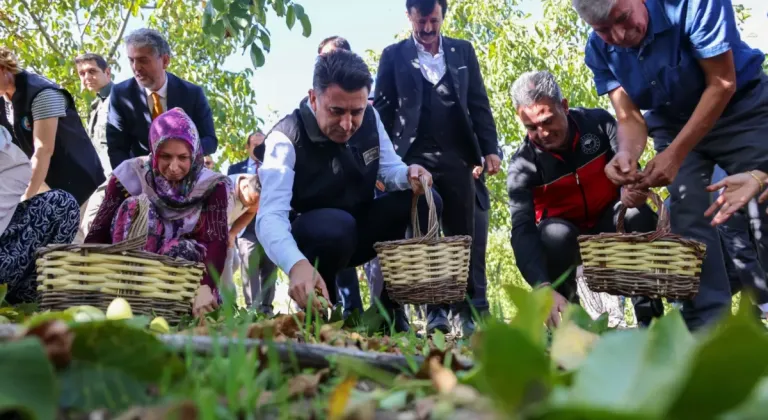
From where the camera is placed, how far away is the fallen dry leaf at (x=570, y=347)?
1035 millimetres

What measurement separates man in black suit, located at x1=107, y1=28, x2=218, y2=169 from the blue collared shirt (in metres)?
2.46

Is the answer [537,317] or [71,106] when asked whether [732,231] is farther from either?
[537,317]

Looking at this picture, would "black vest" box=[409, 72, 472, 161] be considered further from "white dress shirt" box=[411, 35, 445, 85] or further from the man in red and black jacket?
the man in red and black jacket

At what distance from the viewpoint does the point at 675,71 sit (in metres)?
3.01

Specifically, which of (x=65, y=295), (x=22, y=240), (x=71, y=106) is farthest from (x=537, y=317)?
(x=71, y=106)

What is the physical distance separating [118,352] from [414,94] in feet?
11.9

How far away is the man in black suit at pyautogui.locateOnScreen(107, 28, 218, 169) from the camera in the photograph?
4559mm

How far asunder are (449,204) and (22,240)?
2.01 meters

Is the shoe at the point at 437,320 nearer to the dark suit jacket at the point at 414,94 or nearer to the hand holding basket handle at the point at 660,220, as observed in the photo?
the hand holding basket handle at the point at 660,220

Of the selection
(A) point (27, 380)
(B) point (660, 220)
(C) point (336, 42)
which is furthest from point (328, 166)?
(A) point (27, 380)

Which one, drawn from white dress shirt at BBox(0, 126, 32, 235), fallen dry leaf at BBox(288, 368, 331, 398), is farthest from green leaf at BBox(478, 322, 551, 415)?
white dress shirt at BBox(0, 126, 32, 235)

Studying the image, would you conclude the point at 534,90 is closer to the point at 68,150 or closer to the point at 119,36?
the point at 68,150

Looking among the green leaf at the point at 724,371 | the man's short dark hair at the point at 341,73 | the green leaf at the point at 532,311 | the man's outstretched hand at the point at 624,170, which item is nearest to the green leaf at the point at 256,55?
the man's short dark hair at the point at 341,73

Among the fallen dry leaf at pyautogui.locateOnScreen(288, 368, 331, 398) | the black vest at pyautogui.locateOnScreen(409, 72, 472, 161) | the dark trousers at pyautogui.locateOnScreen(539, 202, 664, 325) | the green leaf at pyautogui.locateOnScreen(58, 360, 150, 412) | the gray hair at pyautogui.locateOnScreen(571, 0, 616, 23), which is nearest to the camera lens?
the green leaf at pyautogui.locateOnScreen(58, 360, 150, 412)
